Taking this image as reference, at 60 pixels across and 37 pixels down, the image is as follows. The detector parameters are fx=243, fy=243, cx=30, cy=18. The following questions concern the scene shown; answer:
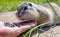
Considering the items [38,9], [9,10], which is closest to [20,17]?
[38,9]

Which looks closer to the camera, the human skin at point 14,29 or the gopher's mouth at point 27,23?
the human skin at point 14,29

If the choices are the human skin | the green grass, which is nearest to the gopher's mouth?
the human skin

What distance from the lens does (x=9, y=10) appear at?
4.23m

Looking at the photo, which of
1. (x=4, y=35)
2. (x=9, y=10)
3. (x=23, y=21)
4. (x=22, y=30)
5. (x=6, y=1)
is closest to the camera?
(x=4, y=35)

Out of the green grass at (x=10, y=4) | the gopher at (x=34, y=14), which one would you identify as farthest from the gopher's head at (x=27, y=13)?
the green grass at (x=10, y=4)

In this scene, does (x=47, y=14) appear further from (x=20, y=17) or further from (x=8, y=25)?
(x=8, y=25)

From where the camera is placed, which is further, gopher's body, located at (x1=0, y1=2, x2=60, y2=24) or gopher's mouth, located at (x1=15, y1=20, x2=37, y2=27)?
gopher's body, located at (x1=0, y1=2, x2=60, y2=24)

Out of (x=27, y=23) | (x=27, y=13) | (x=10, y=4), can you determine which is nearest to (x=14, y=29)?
(x=27, y=23)

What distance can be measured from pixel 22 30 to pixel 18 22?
0.25 meters

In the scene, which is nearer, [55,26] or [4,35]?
[4,35]

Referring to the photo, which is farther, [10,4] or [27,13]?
[10,4]

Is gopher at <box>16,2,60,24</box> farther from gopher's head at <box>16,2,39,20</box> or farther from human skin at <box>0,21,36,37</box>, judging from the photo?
human skin at <box>0,21,36,37</box>

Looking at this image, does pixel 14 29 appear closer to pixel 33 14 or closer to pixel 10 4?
pixel 33 14

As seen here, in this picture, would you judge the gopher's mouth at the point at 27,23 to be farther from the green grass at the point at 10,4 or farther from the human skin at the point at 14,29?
the green grass at the point at 10,4
